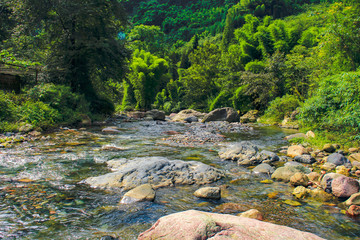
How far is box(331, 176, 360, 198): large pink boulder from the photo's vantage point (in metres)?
3.72

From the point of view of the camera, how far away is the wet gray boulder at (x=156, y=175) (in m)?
4.11

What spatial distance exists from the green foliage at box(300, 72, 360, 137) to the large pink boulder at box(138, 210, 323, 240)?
4676 millimetres

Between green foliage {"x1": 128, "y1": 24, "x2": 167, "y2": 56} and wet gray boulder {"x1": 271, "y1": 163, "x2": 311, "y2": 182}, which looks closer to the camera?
wet gray boulder {"x1": 271, "y1": 163, "x2": 311, "y2": 182}

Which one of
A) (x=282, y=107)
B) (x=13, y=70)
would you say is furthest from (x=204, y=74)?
(x=13, y=70)

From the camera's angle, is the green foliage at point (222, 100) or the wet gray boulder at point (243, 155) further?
the green foliage at point (222, 100)

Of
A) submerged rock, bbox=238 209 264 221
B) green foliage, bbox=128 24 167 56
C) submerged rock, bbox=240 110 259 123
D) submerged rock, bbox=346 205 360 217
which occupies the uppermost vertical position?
green foliage, bbox=128 24 167 56

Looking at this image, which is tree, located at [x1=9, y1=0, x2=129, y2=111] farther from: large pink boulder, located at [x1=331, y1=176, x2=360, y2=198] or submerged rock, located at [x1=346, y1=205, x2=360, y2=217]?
submerged rock, located at [x1=346, y1=205, x2=360, y2=217]

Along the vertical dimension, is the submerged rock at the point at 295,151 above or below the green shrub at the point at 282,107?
below

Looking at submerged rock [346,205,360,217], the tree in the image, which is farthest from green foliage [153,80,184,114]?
submerged rock [346,205,360,217]

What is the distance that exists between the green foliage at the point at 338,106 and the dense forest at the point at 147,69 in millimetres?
30

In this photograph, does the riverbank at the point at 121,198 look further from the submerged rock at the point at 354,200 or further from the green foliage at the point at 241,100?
the green foliage at the point at 241,100

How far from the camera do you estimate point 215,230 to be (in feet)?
7.00

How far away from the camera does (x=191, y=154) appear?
6617mm

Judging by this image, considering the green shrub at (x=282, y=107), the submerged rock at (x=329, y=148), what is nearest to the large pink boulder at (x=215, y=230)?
the submerged rock at (x=329, y=148)
